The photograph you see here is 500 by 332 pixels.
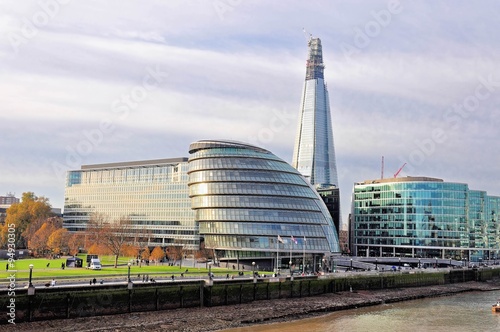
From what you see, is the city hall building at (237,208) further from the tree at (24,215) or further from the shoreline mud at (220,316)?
the tree at (24,215)

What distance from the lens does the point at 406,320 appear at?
64.4 meters

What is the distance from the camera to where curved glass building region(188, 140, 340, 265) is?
352ft

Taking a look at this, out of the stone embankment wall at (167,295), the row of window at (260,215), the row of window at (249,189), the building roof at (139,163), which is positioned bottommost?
the stone embankment wall at (167,295)

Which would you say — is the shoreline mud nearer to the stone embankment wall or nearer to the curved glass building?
the stone embankment wall

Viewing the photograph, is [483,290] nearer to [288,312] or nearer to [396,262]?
[396,262]

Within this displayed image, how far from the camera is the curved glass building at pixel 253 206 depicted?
352 feet

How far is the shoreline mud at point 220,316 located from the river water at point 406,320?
6.04 feet

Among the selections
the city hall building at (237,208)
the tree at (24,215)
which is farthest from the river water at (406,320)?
the tree at (24,215)

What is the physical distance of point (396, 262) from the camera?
147 meters

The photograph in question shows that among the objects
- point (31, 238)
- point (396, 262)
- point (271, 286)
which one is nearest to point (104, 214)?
point (31, 238)

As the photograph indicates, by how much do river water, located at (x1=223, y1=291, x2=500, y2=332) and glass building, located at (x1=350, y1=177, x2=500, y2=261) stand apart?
78.3 meters

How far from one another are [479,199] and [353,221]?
37.8 meters

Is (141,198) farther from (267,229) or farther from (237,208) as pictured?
(267,229)

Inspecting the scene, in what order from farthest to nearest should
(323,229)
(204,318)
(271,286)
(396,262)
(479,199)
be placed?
(479,199) → (396,262) → (323,229) → (271,286) → (204,318)
